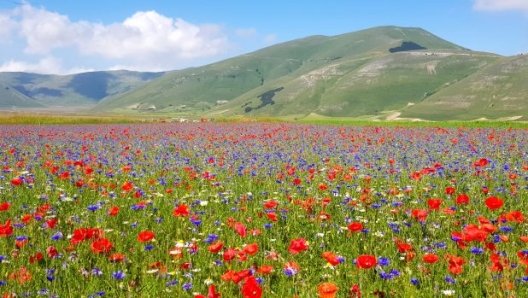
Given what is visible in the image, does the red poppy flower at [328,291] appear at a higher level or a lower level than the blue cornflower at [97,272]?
higher

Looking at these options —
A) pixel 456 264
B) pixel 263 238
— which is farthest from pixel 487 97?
pixel 456 264

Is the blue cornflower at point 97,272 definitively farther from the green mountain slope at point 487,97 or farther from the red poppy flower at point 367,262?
the green mountain slope at point 487,97

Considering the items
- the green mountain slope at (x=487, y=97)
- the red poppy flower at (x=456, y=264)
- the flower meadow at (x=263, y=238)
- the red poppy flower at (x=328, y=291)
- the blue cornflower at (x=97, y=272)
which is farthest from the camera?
the green mountain slope at (x=487, y=97)

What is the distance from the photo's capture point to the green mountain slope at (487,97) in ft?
376

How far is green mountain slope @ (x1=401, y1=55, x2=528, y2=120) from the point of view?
114750mm

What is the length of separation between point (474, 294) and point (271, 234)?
2.69 metres

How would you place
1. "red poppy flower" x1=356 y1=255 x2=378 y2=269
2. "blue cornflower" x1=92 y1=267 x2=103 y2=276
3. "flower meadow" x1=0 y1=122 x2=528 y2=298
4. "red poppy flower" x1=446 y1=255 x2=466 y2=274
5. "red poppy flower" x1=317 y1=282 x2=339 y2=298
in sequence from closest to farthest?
"red poppy flower" x1=317 y1=282 x2=339 y2=298, "red poppy flower" x1=356 y1=255 x2=378 y2=269, "red poppy flower" x1=446 y1=255 x2=466 y2=274, "flower meadow" x1=0 y1=122 x2=528 y2=298, "blue cornflower" x1=92 y1=267 x2=103 y2=276

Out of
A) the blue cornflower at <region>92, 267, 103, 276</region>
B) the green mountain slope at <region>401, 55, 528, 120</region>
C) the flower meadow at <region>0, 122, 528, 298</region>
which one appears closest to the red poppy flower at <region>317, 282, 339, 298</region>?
the flower meadow at <region>0, 122, 528, 298</region>

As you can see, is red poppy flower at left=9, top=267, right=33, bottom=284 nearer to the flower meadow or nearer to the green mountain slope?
the flower meadow

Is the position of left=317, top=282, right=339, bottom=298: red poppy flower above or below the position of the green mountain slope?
below

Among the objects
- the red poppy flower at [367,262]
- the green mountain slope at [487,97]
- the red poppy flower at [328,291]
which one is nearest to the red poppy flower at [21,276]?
the red poppy flower at [328,291]

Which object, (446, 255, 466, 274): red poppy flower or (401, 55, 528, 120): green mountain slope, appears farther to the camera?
(401, 55, 528, 120): green mountain slope

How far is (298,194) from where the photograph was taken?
25.7 ft

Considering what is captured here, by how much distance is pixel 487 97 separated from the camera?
12706 centimetres
